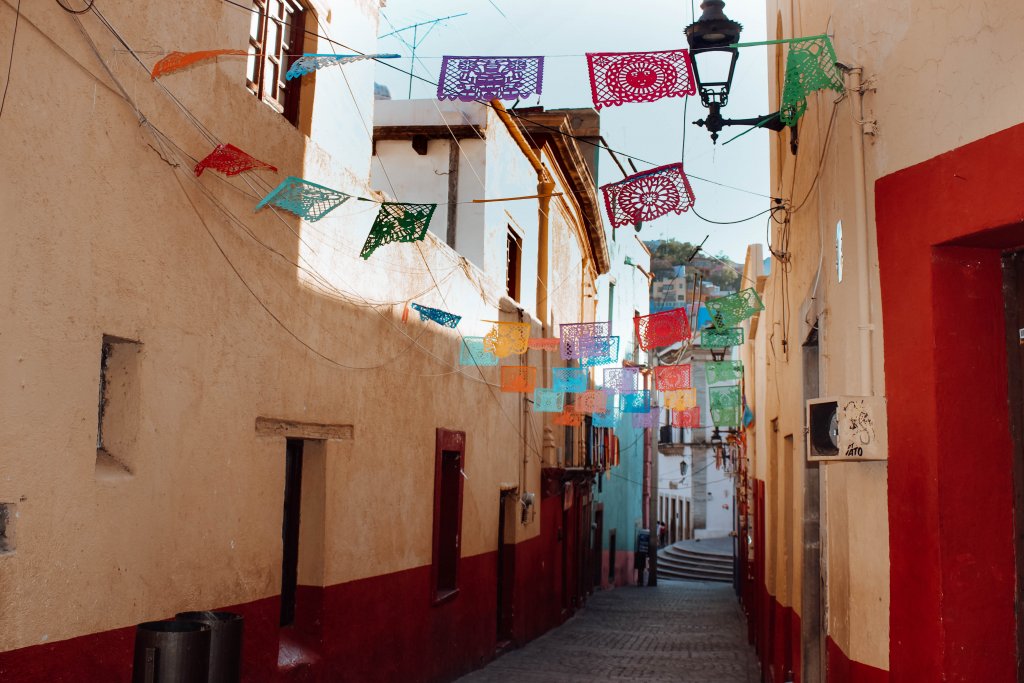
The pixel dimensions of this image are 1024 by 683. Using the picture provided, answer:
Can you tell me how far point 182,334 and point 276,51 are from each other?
2.86 metres

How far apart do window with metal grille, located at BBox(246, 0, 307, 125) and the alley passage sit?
24.0 ft

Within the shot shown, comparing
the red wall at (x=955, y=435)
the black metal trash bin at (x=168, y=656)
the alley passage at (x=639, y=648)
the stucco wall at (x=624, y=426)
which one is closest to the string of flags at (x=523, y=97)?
the red wall at (x=955, y=435)

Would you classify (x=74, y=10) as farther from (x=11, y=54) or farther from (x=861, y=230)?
(x=861, y=230)

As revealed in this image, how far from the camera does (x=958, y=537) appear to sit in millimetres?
4676

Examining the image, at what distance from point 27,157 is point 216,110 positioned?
1984 millimetres

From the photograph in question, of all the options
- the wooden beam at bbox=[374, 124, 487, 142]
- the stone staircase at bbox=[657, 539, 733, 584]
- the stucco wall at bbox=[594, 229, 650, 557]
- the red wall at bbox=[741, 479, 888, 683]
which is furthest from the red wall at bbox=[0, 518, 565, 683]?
the stone staircase at bbox=[657, 539, 733, 584]

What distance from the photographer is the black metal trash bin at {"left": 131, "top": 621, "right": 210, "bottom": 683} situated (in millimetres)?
4988

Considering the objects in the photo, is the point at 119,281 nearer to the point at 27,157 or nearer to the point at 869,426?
the point at 27,157

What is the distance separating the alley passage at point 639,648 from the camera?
12719 millimetres

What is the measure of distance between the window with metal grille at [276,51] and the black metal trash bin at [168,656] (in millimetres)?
4310

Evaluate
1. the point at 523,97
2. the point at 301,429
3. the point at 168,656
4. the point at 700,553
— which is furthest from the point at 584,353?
the point at 700,553

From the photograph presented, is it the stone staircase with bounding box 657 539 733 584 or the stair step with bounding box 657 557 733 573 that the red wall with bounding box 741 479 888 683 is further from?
the stair step with bounding box 657 557 733 573

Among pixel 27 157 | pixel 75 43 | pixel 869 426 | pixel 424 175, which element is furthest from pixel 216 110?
pixel 424 175

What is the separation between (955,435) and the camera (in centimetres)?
472
